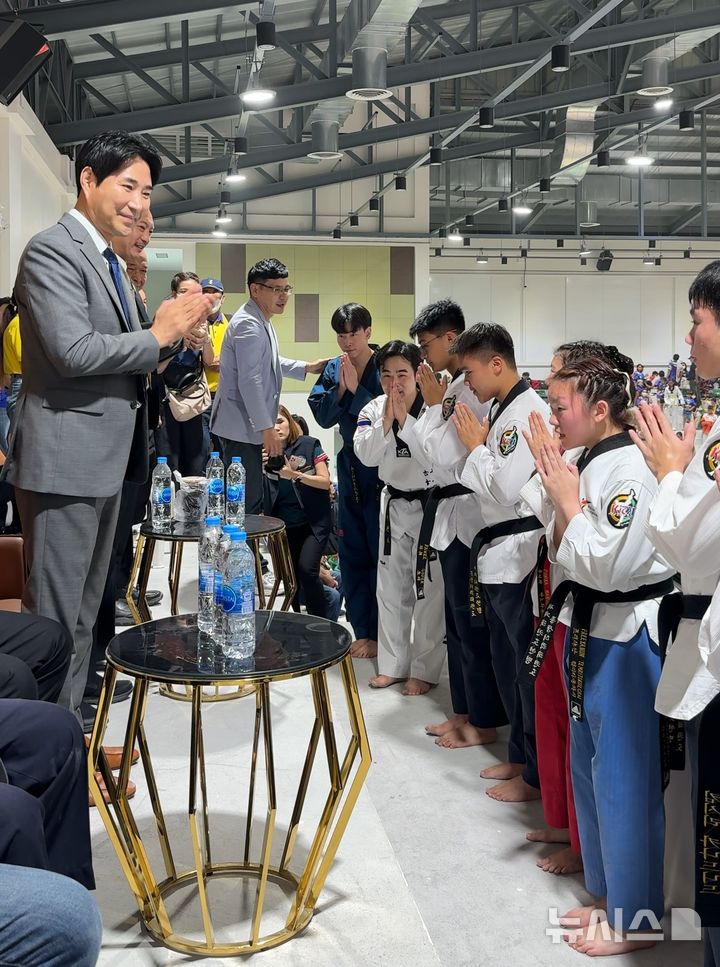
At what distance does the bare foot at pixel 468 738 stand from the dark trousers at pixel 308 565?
4.32ft

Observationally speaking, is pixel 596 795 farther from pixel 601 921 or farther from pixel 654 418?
pixel 654 418

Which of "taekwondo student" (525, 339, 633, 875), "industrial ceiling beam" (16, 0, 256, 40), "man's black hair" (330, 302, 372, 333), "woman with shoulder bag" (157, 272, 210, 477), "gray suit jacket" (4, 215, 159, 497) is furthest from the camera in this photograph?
"industrial ceiling beam" (16, 0, 256, 40)

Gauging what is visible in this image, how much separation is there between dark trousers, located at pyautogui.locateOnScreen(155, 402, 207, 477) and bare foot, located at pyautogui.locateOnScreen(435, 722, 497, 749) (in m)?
2.85

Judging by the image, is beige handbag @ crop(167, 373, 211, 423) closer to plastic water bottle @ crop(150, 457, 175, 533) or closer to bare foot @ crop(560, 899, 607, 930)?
plastic water bottle @ crop(150, 457, 175, 533)

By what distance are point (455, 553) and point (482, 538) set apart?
1.26 feet

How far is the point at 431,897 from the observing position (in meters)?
2.39

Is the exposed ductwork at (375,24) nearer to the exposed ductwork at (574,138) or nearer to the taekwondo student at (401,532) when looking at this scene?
the taekwondo student at (401,532)

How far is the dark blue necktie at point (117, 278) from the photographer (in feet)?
8.41

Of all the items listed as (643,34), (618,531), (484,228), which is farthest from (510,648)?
(484,228)

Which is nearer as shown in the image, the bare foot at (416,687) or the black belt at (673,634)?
the black belt at (673,634)

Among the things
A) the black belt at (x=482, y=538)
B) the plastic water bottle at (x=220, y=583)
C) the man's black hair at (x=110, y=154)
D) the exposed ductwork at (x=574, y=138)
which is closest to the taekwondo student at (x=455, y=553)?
the black belt at (x=482, y=538)

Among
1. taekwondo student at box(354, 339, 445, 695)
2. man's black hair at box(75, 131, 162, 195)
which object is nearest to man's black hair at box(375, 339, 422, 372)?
taekwondo student at box(354, 339, 445, 695)

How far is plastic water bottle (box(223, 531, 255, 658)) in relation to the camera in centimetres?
207

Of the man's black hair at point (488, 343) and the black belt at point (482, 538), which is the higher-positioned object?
the man's black hair at point (488, 343)
